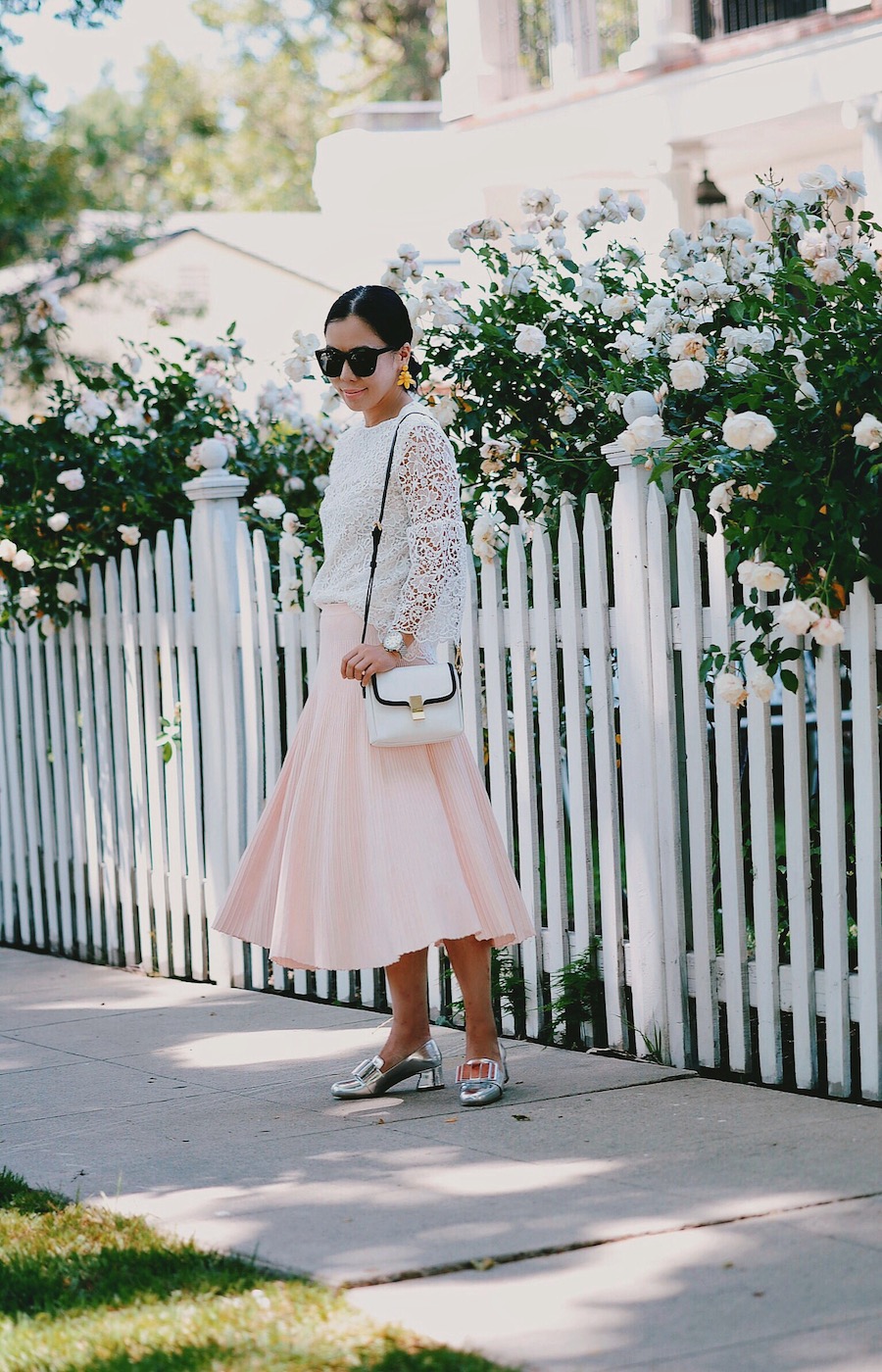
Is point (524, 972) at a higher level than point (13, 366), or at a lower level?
lower

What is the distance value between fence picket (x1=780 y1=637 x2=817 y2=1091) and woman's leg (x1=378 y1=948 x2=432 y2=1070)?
960 mm

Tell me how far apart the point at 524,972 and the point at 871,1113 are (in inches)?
54.3

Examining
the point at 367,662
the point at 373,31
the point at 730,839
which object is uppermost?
the point at 373,31

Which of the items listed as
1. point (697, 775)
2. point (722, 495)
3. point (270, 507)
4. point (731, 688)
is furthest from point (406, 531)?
point (270, 507)

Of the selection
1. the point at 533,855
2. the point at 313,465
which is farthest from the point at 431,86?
the point at 533,855

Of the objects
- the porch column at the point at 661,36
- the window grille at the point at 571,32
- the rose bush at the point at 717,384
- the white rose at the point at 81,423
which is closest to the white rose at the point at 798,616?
the rose bush at the point at 717,384

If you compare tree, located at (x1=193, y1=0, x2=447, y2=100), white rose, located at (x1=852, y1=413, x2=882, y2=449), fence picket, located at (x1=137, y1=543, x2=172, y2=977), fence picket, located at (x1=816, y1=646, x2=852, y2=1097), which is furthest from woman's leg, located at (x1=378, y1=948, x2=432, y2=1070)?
tree, located at (x1=193, y1=0, x2=447, y2=100)

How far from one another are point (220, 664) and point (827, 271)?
274cm

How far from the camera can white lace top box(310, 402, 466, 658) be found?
442cm

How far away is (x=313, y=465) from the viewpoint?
24.0 feet

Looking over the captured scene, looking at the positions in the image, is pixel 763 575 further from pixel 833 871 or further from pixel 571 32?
pixel 571 32

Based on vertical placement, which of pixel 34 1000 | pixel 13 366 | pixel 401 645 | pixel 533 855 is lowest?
pixel 34 1000

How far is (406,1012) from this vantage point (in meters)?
4.72

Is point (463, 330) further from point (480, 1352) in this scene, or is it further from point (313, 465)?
point (480, 1352)
